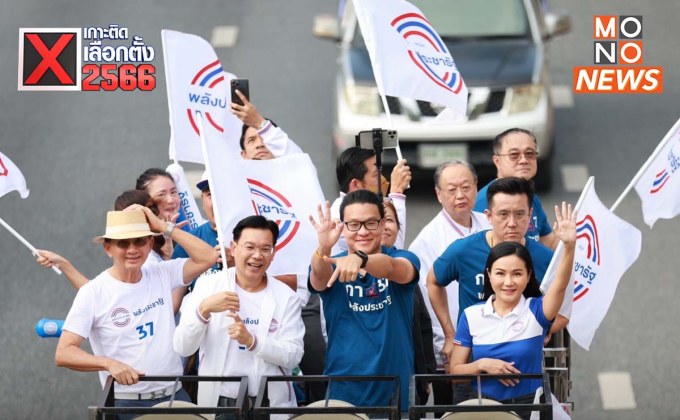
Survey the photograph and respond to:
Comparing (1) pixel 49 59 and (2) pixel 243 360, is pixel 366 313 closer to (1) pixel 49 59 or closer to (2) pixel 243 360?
(2) pixel 243 360

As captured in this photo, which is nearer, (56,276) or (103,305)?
(103,305)

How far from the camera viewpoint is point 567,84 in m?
20.1

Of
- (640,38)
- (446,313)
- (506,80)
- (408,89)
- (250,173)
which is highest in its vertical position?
(640,38)

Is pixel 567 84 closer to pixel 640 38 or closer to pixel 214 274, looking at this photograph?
pixel 640 38

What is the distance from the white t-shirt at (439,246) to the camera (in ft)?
33.9

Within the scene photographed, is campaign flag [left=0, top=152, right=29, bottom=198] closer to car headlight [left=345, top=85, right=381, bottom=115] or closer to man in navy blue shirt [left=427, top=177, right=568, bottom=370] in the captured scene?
man in navy blue shirt [left=427, top=177, right=568, bottom=370]

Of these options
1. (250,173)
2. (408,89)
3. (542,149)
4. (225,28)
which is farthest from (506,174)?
(225,28)

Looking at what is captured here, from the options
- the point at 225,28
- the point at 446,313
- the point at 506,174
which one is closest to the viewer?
the point at 446,313

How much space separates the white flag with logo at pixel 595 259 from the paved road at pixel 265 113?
380cm

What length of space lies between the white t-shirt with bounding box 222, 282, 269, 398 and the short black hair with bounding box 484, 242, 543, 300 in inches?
50.9

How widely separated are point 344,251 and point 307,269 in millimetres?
397

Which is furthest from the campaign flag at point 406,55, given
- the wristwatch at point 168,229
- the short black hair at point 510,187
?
the wristwatch at point 168,229

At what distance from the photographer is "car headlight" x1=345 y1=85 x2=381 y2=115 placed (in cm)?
1698

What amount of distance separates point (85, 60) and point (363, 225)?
991 cm
